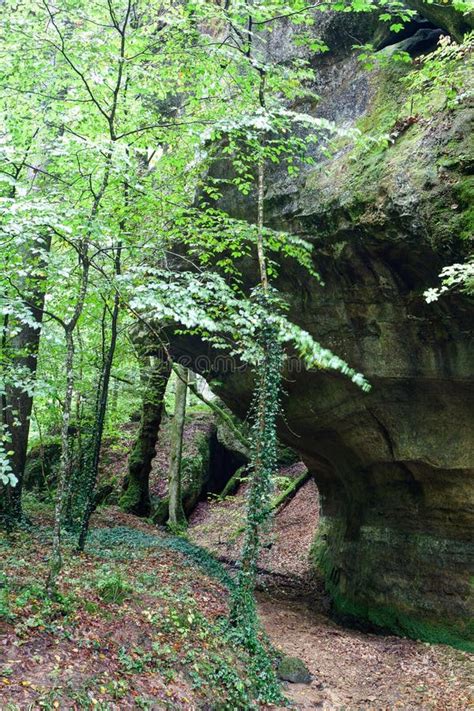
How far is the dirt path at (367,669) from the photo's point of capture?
7430mm

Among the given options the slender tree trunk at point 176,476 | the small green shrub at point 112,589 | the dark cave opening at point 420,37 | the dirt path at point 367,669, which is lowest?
the dirt path at point 367,669

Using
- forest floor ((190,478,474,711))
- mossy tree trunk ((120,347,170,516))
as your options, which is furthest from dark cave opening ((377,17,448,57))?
mossy tree trunk ((120,347,170,516))

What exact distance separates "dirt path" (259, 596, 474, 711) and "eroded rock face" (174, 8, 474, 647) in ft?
2.25

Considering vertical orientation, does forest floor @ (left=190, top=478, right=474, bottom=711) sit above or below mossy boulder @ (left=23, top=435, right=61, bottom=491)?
below

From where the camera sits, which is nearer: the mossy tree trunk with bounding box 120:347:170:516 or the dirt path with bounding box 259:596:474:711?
the dirt path with bounding box 259:596:474:711

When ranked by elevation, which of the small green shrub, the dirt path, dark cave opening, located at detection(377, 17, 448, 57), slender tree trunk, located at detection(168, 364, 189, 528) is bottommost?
the dirt path

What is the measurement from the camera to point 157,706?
5352 millimetres

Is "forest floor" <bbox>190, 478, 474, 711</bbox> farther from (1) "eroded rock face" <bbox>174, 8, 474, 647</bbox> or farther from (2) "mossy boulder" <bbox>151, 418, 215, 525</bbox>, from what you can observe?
(2) "mossy boulder" <bbox>151, 418, 215, 525</bbox>

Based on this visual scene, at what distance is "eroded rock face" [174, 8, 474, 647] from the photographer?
795cm

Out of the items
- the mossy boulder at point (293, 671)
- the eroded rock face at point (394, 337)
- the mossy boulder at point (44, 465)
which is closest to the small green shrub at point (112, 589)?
the mossy boulder at point (293, 671)

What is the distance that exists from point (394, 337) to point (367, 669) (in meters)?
5.75

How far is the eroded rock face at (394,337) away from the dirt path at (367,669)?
69 centimetres

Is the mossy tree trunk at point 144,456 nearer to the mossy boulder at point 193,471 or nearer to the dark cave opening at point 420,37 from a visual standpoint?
the mossy boulder at point 193,471

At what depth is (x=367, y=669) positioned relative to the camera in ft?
28.2
